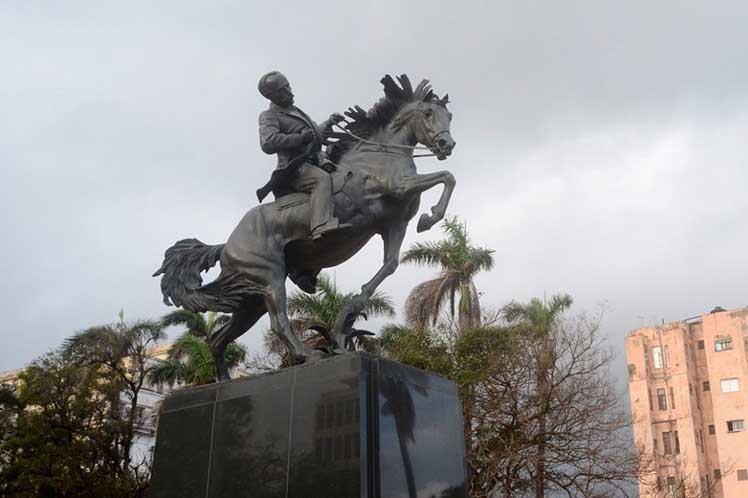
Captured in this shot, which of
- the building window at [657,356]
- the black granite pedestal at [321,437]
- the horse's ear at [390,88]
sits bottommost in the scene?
A: the black granite pedestal at [321,437]

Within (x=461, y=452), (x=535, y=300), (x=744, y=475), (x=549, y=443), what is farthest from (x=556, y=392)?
(x=744, y=475)

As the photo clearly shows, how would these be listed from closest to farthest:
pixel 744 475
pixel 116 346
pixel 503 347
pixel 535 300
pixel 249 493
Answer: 1. pixel 249 493
2. pixel 503 347
3. pixel 116 346
4. pixel 535 300
5. pixel 744 475

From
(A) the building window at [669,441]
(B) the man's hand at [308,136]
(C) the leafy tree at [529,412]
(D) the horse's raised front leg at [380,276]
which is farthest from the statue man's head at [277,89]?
(A) the building window at [669,441]

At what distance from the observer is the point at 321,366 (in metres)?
7.02

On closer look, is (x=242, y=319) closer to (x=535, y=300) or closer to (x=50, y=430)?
(x=50, y=430)

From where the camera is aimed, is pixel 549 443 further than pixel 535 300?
No

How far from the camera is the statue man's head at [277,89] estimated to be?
8547 mm

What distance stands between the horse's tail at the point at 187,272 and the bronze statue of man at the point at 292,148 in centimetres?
96

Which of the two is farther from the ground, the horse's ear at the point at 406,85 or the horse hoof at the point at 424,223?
the horse's ear at the point at 406,85

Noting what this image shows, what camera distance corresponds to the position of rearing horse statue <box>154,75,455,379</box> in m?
7.91

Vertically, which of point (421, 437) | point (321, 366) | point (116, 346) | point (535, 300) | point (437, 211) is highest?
point (535, 300)

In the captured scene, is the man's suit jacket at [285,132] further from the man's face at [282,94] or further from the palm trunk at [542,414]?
the palm trunk at [542,414]

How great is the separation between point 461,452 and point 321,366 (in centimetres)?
171

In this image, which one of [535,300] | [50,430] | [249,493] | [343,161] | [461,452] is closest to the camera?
[249,493]
